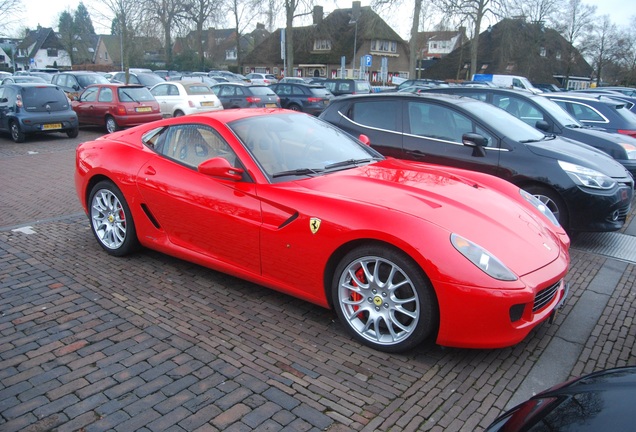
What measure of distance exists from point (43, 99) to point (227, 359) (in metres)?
13.1

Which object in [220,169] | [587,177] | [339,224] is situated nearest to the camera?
[339,224]

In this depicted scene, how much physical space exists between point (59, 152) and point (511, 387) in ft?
39.4

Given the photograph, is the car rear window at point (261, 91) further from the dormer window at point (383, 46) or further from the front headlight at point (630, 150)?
the dormer window at point (383, 46)

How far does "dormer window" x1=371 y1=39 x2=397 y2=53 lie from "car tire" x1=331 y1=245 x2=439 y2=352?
67.6 meters

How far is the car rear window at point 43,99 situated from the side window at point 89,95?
166cm

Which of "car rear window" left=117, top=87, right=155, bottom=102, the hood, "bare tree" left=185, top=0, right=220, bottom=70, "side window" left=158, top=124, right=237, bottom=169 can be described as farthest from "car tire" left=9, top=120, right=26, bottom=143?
"bare tree" left=185, top=0, right=220, bottom=70

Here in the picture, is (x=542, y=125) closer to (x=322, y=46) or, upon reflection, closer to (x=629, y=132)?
(x=629, y=132)

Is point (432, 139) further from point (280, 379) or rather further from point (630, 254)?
point (280, 379)

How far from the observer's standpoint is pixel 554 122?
26.2ft

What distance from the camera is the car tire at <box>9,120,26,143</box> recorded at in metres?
13.5

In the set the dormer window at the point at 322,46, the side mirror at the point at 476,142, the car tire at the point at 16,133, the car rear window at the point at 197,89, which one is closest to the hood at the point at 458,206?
the side mirror at the point at 476,142

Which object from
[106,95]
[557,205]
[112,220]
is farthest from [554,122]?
[106,95]

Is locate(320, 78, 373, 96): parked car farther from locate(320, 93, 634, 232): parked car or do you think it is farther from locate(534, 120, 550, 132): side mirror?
locate(320, 93, 634, 232): parked car

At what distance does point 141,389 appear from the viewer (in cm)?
299
